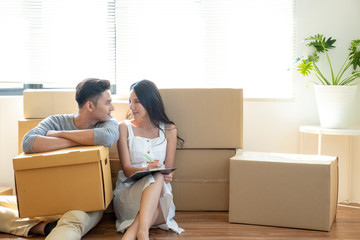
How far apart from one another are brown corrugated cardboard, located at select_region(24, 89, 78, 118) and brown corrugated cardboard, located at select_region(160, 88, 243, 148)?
0.60m

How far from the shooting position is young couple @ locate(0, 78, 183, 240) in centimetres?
249

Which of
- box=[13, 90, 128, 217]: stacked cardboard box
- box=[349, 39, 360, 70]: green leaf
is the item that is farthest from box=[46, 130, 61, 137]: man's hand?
box=[349, 39, 360, 70]: green leaf

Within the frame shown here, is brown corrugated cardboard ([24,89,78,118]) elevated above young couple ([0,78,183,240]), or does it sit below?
above

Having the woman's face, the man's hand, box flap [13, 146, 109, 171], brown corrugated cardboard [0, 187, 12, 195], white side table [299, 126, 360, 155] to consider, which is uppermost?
the woman's face

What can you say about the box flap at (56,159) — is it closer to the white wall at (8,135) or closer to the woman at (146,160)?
the woman at (146,160)

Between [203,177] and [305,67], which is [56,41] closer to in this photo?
[203,177]

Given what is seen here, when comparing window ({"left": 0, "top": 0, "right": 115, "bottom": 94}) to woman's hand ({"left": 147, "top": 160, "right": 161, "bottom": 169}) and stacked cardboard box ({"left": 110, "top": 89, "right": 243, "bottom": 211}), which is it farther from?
woman's hand ({"left": 147, "top": 160, "right": 161, "bottom": 169})

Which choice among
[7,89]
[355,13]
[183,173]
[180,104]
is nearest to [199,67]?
[180,104]

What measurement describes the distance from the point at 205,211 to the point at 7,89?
1.66m

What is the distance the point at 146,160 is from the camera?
2.85 meters

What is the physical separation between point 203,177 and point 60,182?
0.96 m

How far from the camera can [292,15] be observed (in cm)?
342

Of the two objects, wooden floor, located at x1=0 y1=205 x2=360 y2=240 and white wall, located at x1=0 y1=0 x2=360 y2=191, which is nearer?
wooden floor, located at x1=0 y1=205 x2=360 y2=240

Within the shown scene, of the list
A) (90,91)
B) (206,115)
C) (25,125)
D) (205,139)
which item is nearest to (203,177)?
(205,139)
